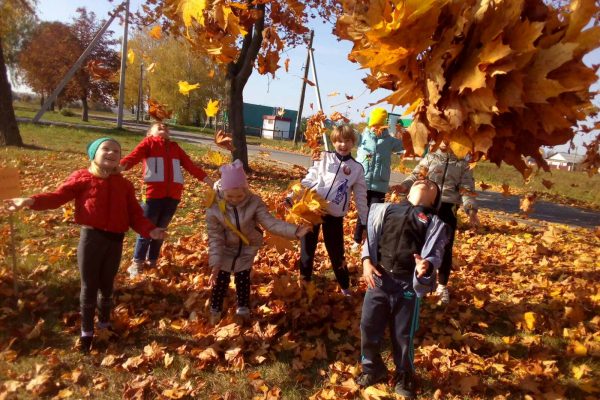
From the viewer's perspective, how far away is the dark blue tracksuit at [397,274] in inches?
111

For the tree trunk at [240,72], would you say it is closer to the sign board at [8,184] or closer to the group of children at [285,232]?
the group of children at [285,232]

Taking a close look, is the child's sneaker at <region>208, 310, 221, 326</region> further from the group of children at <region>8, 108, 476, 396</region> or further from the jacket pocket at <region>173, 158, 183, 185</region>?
the jacket pocket at <region>173, 158, 183, 185</region>

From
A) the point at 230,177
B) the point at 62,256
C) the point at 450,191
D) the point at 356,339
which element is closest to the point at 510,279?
the point at 450,191

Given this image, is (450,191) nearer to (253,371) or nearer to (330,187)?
(330,187)

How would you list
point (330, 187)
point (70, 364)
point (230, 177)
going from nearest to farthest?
point (70, 364) → point (230, 177) → point (330, 187)

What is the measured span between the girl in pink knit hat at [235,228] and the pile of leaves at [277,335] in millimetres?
454

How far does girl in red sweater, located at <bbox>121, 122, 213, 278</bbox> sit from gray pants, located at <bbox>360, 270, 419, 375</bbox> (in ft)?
7.23

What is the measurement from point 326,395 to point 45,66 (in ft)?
164

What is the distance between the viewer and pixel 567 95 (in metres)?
1.58

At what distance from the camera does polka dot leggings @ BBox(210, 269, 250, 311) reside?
3775 millimetres

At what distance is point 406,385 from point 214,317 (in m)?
1.74

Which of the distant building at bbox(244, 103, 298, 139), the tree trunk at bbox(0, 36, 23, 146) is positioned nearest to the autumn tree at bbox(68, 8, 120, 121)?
the distant building at bbox(244, 103, 298, 139)

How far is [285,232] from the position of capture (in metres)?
3.40

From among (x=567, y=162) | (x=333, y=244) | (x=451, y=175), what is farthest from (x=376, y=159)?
(x=567, y=162)
